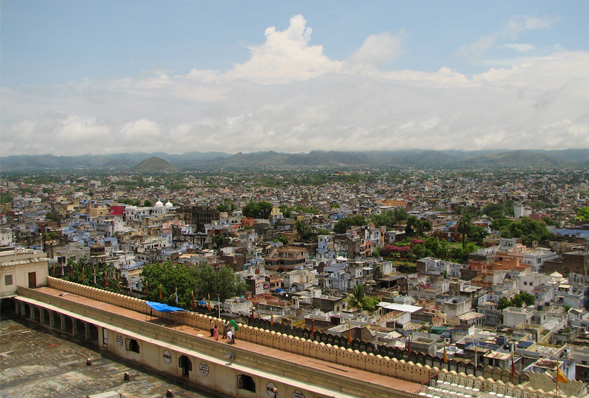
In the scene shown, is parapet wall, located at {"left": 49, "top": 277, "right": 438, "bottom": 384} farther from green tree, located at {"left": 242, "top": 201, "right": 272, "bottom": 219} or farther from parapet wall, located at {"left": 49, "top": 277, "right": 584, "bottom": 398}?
green tree, located at {"left": 242, "top": 201, "right": 272, "bottom": 219}

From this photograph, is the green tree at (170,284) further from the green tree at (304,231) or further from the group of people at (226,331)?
the green tree at (304,231)

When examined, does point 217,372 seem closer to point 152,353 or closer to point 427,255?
point 152,353

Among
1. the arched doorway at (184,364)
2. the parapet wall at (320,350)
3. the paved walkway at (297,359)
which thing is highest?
the parapet wall at (320,350)

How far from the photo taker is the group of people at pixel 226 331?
14756 mm

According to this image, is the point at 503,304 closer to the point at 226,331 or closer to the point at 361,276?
the point at 361,276

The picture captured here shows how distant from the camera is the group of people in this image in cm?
1476

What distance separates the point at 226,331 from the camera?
15.4m

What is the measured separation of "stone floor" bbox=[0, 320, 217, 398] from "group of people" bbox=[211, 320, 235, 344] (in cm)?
146

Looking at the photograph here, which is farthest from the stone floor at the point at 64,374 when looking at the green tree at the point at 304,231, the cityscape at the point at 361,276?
the green tree at the point at 304,231

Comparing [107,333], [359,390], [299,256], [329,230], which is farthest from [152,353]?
[329,230]

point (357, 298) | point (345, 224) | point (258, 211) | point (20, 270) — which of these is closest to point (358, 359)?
point (20, 270)

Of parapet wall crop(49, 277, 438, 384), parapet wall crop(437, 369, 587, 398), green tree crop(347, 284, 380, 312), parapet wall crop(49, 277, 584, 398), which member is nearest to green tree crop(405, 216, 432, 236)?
green tree crop(347, 284, 380, 312)

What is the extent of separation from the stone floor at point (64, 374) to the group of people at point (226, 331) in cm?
146

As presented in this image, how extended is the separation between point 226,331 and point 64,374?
459cm
